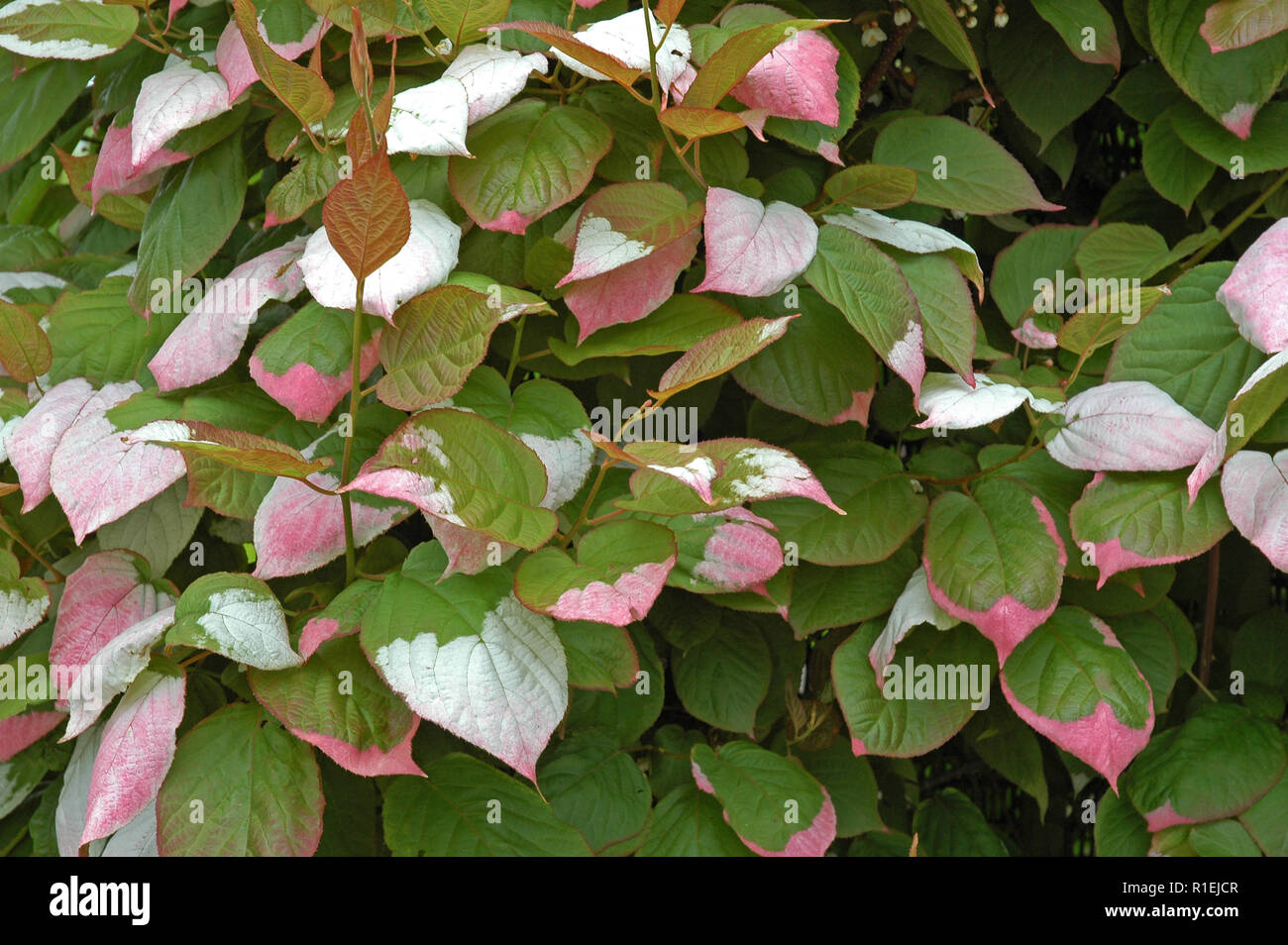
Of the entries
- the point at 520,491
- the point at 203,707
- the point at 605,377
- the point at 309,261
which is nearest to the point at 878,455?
the point at 605,377

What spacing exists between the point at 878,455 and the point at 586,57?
41cm

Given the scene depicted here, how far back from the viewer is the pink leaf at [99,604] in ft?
2.74

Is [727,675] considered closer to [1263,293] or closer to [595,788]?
[595,788]

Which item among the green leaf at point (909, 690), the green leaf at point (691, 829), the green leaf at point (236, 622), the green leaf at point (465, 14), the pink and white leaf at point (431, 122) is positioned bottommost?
the green leaf at point (691, 829)

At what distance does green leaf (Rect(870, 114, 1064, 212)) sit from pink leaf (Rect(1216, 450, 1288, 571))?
0.26 meters

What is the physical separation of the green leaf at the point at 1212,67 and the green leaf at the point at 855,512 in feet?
1.41

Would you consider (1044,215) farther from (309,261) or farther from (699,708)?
(309,261)

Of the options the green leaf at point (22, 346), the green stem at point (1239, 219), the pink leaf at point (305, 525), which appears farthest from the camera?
the green stem at point (1239, 219)

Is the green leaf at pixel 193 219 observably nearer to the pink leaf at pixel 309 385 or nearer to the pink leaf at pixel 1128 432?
the pink leaf at pixel 309 385

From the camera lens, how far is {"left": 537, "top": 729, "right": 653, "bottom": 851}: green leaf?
33.5 inches

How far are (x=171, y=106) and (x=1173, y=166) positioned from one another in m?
0.89

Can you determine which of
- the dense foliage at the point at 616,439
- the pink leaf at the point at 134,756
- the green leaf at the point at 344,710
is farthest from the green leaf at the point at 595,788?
the pink leaf at the point at 134,756

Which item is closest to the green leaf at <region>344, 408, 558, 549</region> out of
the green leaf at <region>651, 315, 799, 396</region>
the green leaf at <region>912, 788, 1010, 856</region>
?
the green leaf at <region>651, 315, 799, 396</region>

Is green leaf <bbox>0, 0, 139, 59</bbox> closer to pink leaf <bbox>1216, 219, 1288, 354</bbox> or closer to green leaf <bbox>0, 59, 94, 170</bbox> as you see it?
green leaf <bbox>0, 59, 94, 170</bbox>
